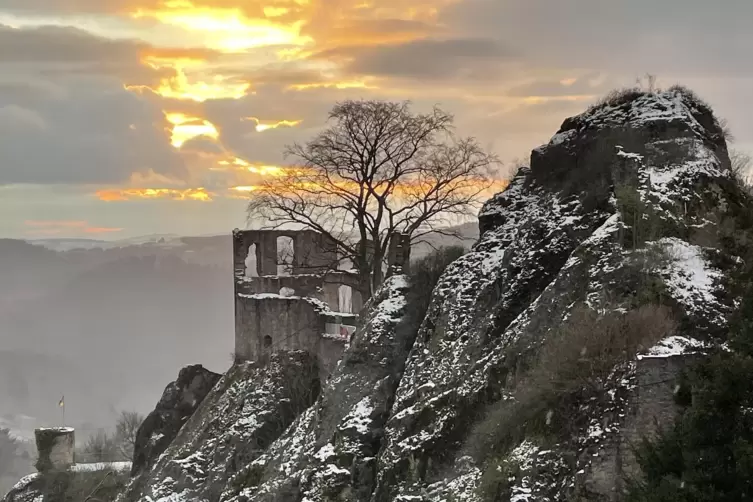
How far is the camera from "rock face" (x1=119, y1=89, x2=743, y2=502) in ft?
41.1

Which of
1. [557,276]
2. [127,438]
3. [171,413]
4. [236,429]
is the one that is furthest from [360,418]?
[127,438]

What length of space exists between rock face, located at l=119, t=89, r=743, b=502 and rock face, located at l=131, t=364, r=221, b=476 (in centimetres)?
1006

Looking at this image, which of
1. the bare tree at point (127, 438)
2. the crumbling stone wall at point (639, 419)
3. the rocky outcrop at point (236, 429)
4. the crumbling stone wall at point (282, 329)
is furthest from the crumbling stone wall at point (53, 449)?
the crumbling stone wall at point (639, 419)

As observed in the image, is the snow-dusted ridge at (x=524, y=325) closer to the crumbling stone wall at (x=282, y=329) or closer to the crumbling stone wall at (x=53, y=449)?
the crumbling stone wall at (x=282, y=329)

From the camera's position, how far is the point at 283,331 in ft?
97.8

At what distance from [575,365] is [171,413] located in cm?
2387

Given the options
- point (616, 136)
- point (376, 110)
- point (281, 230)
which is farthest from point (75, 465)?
point (616, 136)

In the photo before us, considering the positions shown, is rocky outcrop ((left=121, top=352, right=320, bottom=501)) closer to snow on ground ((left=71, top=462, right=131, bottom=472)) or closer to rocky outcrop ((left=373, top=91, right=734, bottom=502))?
rocky outcrop ((left=373, top=91, right=734, bottom=502))

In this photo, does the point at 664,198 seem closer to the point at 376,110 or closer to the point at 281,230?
the point at 376,110

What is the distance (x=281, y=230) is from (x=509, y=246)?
15.7 m

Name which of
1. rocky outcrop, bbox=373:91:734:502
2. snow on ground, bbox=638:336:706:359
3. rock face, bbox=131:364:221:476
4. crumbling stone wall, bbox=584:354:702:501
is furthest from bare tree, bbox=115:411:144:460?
snow on ground, bbox=638:336:706:359

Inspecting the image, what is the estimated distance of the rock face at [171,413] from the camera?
33.4 metres

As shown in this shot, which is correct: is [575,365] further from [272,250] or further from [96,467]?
[96,467]

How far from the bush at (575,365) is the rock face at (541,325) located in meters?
0.12
